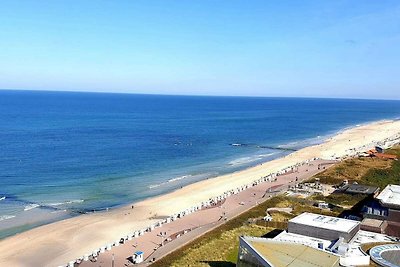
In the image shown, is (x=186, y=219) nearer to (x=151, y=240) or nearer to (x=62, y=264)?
(x=151, y=240)

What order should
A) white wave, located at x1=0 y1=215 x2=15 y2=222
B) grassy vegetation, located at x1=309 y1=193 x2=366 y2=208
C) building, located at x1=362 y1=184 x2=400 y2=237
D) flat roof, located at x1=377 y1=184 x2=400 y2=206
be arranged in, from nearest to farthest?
building, located at x1=362 y1=184 x2=400 y2=237, flat roof, located at x1=377 y1=184 x2=400 y2=206, white wave, located at x1=0 y1=215 x2=15 y2=222, grassy vegetation, located at x1=309 y1=193 x2=366 y2=208

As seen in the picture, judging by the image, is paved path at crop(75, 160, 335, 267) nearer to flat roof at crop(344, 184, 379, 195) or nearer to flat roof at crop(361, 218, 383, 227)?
flat roof at crop(344, 184, 379, 195)

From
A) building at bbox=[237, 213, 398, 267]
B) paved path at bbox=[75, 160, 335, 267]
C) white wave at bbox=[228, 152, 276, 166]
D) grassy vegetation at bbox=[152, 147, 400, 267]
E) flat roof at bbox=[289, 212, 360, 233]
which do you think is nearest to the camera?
building at bbox=[237, 213, 398, 267]

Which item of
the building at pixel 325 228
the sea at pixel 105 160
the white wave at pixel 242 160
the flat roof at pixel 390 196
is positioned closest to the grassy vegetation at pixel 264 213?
the building at pixel 325 228

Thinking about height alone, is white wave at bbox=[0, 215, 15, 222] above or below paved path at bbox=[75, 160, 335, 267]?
below

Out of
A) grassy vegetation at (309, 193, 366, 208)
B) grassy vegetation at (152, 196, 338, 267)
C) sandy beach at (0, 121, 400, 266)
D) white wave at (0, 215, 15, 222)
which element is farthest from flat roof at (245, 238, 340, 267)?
white wave at (0, 215, 15, 222)

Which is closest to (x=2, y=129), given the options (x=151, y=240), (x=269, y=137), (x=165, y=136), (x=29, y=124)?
(x=29, y=124)

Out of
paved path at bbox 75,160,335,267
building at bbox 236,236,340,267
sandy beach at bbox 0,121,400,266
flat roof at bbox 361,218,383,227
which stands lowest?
sandy beach at bbox 0,121,400,266
